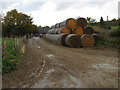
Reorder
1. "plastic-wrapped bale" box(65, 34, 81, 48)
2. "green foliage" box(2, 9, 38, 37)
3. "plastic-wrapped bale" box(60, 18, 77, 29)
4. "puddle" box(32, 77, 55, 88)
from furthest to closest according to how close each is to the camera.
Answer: "green foliage" box(2, 9, 38, 37)
"plastic-wrapped bale" box(60, 18, 77, 29)
"plastic-wrapped bale" box(65, 34, 81, 48)
"puddle" box(32, 77, 55, 88)

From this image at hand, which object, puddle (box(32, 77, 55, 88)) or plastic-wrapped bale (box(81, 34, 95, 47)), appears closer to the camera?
puddle (box(32, 77, 55, 88))

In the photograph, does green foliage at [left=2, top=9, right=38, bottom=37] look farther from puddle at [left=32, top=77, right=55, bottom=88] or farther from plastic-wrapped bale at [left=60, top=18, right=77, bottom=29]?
puddle at [left=32, top=77, right=55, bottom=88]

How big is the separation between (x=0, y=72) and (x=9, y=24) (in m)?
21.6

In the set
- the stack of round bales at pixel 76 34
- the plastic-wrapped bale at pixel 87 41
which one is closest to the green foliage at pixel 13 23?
the stack of round bales at pixel 76 34

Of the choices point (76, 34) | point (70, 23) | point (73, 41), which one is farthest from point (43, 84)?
point (70, 23)

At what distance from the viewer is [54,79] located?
3.68m

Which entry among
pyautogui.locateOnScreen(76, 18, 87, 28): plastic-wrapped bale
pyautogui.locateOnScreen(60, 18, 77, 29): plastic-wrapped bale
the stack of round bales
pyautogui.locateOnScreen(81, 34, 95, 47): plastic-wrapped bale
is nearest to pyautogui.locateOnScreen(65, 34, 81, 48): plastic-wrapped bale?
the stack of round bales

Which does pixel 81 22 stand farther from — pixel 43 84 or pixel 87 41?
pixel 43 84

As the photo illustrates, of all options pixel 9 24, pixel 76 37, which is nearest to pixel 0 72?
pixel 76 37

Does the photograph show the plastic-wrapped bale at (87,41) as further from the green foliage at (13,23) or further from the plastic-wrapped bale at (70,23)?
the green foliage at (13,23)

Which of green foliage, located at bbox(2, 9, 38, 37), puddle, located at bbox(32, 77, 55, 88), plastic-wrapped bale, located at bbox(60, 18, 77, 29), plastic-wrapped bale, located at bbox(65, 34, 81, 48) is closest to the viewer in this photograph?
puddle, located at bbox(32, 77, 55, 88)

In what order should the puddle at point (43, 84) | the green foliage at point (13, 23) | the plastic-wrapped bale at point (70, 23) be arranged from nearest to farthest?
1. the puddle at point (43, 84)
2. the plastic-wrapped bale at point (70, 23)
3. the green foliage at point (13, 23)

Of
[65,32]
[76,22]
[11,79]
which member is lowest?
[11,79]

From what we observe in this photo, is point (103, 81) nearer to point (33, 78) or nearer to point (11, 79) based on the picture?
point (33, 78)
